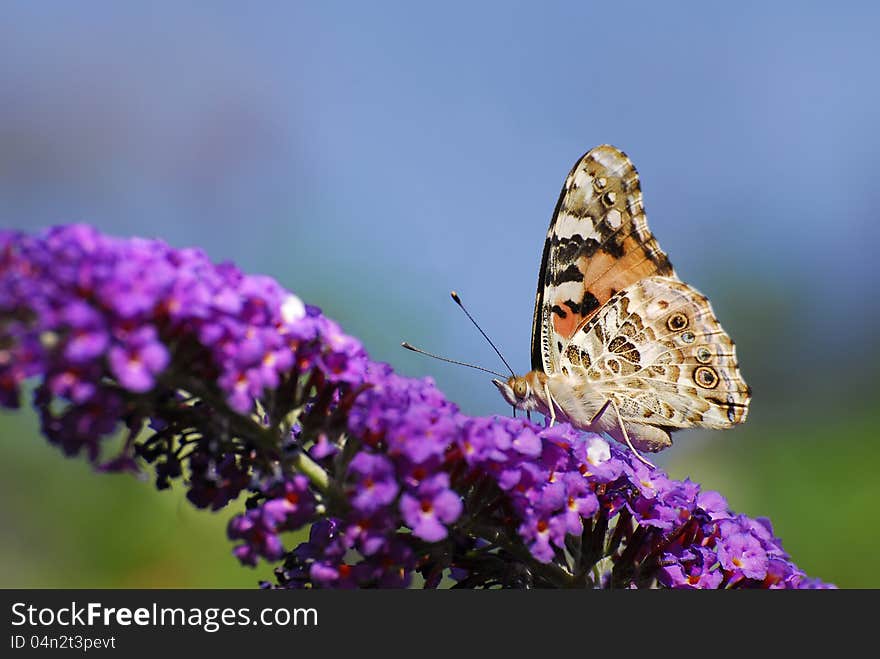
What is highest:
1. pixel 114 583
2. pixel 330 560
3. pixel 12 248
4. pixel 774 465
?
pixel 774 465

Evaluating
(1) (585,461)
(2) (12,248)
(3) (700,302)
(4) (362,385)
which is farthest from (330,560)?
(3) (700,302)

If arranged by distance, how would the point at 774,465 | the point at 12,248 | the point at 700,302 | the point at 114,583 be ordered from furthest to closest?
the point at 774,465
the point at 114,583
the point at 700,302
the point at 12,248

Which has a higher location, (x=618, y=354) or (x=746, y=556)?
(x=618, y=354)

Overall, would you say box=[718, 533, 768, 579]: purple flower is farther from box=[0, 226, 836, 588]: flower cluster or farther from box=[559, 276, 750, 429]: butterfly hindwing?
box=[559, 276, 750, 429]: butterfly hindwing

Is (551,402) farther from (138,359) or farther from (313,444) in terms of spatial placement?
(138,359)

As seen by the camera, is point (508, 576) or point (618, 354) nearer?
point (508, 576)

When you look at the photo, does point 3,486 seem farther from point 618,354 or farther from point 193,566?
point 618,354

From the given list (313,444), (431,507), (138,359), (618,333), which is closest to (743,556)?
(431,507)
